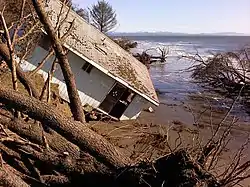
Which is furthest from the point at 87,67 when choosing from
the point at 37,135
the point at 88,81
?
the point at 37,135

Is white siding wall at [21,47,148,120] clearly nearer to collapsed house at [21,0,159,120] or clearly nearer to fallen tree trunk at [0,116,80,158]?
collapsed house at [21,0,159,120]

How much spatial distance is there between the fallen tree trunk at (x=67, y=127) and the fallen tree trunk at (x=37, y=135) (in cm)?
24

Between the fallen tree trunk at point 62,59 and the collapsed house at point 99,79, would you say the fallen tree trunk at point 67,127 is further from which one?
the collapsed house at point 99,79

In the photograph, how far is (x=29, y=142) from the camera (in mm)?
6293

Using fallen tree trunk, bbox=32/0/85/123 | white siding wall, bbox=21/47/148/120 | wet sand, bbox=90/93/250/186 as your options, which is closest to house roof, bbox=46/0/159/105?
white siding wall, bbox=21/47/148/120

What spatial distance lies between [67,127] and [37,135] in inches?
26.4

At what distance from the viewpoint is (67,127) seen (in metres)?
6.00

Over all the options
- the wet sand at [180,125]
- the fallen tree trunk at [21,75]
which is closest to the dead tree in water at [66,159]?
the fallen tree trunk at [21,75]

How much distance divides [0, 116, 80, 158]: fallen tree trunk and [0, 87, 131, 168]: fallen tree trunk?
24 cm

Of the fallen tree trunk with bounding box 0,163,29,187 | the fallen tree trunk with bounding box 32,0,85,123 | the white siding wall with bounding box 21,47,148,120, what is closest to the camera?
the fallen tree trunk with bounding box 0,163,29,187

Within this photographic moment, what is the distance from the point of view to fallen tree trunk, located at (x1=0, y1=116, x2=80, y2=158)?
6.27m

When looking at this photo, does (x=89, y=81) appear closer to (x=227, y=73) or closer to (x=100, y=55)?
(x=100, y=55)

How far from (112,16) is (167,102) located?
117 ft

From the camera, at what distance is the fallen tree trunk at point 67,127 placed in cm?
593
